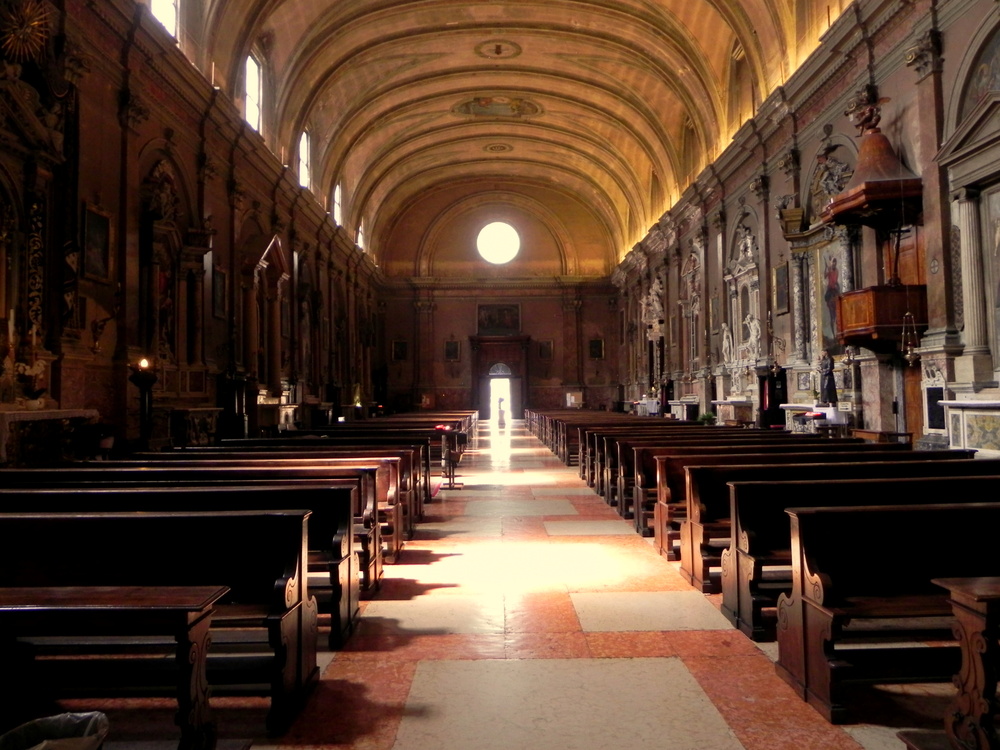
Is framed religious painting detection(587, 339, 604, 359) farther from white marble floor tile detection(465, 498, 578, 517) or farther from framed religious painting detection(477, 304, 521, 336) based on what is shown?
white marble floor tile detection(465, 498, 578, 517)

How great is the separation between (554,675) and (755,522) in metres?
1.66

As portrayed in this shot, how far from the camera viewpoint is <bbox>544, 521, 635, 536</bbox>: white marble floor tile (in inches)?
306

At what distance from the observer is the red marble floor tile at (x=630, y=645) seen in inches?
163

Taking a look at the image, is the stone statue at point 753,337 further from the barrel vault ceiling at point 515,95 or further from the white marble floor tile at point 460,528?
the white marble floor tile at point 460,528

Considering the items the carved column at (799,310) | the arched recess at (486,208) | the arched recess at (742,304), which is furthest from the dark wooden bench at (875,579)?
the arched recess at (486,208)

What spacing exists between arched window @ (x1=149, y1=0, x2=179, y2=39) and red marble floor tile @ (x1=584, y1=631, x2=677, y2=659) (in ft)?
41.9

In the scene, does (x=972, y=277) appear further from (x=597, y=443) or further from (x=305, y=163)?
(x=305, y=163)

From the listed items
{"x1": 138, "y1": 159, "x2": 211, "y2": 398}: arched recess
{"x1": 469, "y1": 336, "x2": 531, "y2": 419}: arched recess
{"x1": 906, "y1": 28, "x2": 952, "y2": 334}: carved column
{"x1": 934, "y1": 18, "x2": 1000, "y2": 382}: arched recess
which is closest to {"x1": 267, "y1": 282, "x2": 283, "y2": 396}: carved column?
{"x1": 138, "y1": 159, "x2": 211, "y2": 398}: arched recess

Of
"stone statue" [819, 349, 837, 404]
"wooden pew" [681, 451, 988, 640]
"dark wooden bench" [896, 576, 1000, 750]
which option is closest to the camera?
"dark wooden bench" [896, 576, 1000, 750]

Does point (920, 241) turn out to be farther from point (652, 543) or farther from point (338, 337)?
point (338, 337)

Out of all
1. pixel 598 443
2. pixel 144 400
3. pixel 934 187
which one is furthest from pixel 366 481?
pixel 934 187

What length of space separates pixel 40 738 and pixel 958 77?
11.3 metres

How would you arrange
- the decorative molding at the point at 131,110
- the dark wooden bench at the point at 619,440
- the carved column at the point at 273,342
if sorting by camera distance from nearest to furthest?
the dark wooden bench at the point at 619,440 → the decorative molding at the point at 131,110 → the carved column at the point at 273,342

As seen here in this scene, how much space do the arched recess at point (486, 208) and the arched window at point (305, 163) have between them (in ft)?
41.5
